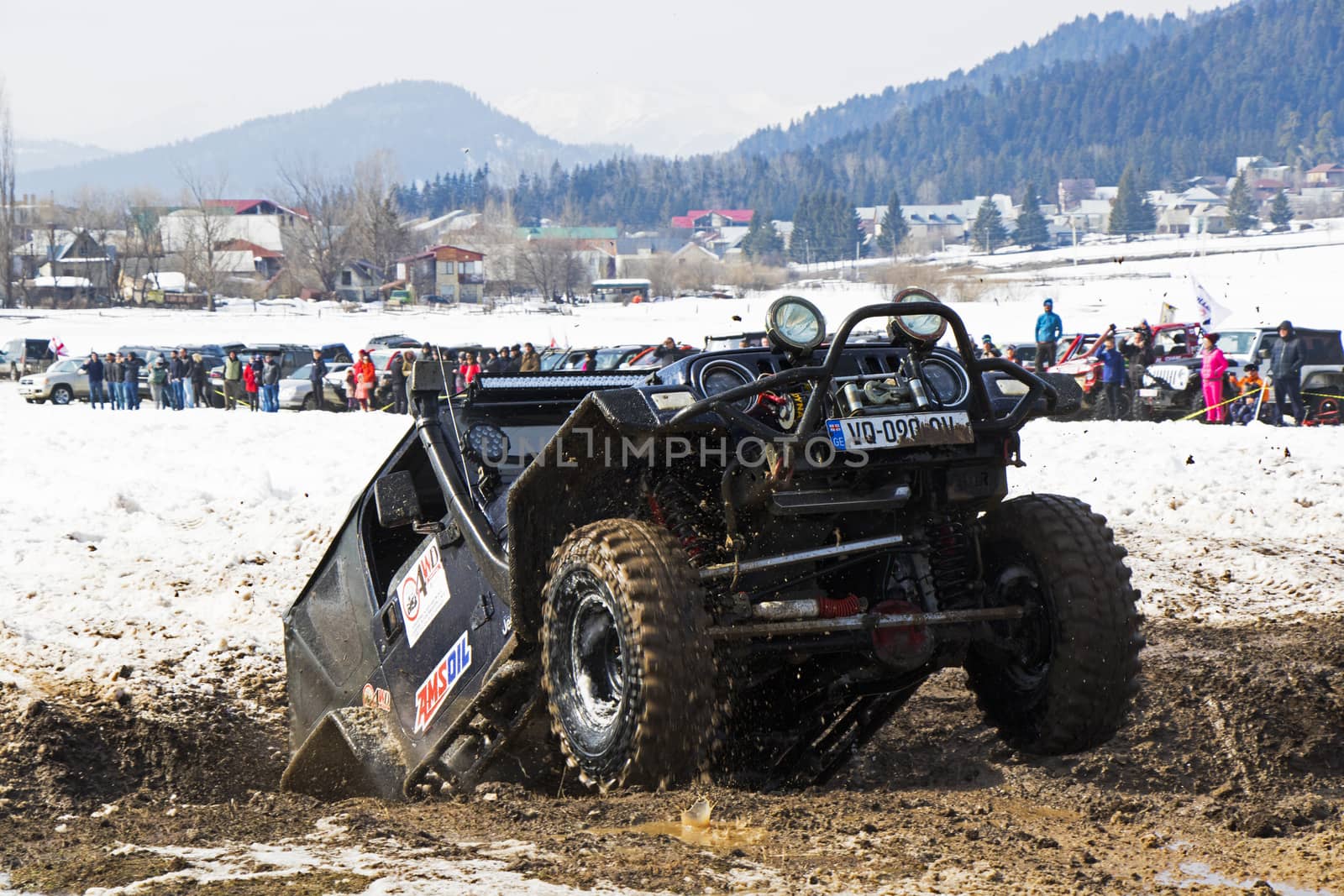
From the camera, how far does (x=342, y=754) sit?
650 cm

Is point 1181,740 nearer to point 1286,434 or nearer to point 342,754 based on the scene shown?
point 342,754

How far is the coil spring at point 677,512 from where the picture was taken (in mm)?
5160

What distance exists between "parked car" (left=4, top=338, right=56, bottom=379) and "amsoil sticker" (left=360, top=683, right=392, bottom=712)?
137 feet

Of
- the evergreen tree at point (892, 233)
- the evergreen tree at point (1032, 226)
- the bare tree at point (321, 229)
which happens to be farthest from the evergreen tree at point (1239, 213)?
the bare tree at point (321, 229)

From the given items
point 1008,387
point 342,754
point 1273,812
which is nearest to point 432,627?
point 342,754

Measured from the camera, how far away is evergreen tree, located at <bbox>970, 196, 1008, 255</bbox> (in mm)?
185250

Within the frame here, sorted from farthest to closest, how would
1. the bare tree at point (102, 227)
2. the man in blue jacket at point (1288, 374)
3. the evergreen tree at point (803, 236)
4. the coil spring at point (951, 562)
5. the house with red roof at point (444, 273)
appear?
the evergreen tree at point (803, 236)
the house with red roof at point (444, 273)
the bare tree at point (102, 227)
the man in blue jacket at point (1288, 374)
the coil spring at point (951, 562)

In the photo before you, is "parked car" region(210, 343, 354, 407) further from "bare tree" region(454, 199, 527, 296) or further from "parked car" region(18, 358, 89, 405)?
"bare tree" region(454, 199, 527, 296)

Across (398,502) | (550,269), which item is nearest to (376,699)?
(398,502)

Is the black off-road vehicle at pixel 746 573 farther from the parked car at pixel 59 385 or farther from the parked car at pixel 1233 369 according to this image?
the parked car at pixel 59 385

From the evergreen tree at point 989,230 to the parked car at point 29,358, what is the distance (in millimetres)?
152656

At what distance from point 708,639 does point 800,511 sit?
0.58 m

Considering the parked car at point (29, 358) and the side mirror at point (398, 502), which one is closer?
the side mirror at point (398, 502)

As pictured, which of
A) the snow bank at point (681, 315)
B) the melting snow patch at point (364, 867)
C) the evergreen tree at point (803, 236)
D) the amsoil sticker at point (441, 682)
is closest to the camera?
the melting snow patch at point (364, 867)
